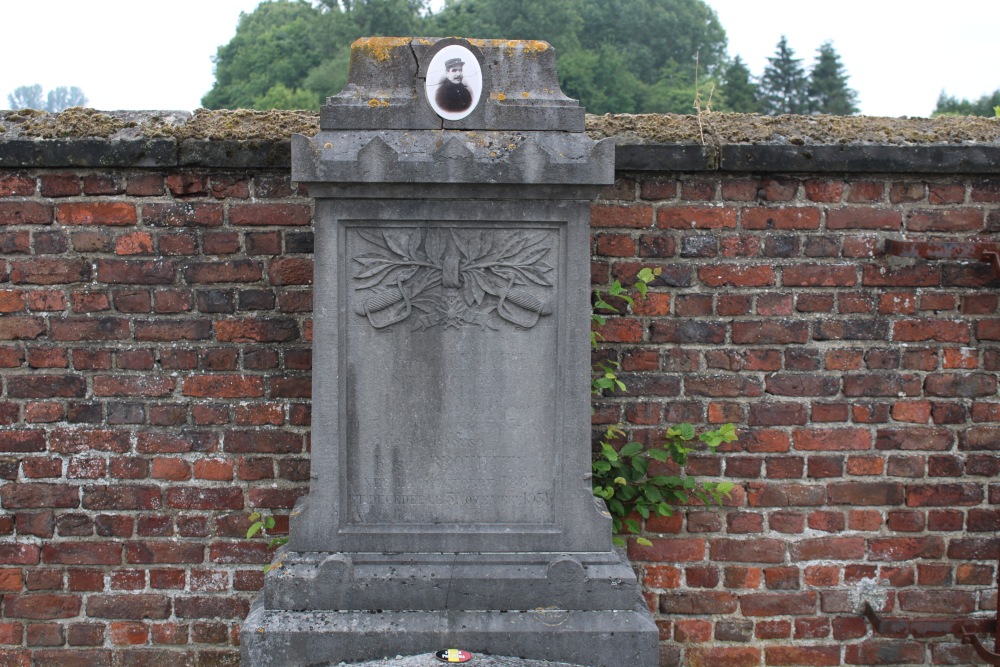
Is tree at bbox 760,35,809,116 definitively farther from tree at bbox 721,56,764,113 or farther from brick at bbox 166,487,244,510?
brick at bbox 166,487,244,510

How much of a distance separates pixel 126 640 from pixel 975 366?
10.9ft

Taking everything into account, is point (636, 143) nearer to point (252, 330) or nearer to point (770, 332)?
point (770, 332)

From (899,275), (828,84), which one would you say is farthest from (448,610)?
(828,84)

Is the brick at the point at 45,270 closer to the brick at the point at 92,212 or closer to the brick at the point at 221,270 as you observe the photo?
the brick at the point at 92,212

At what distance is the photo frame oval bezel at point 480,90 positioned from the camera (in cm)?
253

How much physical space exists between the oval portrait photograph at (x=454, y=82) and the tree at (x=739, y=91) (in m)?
33.2

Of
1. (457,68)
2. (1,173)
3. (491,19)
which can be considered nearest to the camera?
(457,68)

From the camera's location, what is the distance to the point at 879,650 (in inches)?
131

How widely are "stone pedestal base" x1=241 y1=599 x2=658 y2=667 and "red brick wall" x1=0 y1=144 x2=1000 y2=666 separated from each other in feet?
2.63

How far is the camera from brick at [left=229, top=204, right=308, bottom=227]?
10.6ft

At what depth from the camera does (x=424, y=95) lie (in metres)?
2.54

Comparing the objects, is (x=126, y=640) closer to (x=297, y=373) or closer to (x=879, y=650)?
(x=297, y=373)

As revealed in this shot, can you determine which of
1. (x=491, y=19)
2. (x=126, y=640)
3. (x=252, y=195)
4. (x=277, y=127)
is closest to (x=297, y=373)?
(x=252, y=195)

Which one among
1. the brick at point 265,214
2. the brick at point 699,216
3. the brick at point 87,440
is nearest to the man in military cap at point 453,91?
the brick at point 265,214
